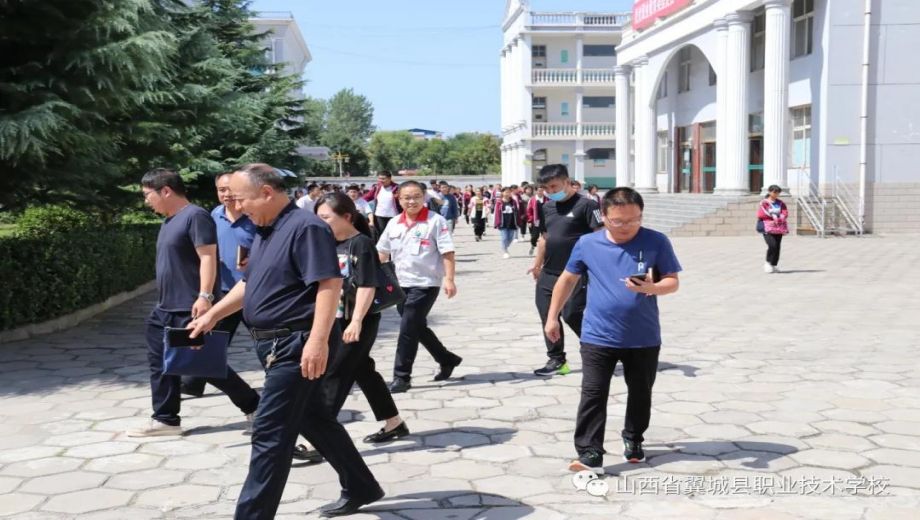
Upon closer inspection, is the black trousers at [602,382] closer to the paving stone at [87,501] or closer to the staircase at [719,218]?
the paving stone at [87,501]

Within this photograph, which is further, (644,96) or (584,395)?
(644,96)

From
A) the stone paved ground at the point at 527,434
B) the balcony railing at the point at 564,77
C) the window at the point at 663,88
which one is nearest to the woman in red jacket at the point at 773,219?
the stone paved ground at the point at 527,434

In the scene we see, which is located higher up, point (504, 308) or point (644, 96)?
point (644, 96)

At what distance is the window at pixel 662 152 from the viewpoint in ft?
123

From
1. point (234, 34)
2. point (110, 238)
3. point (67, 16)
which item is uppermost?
point (234, 34)

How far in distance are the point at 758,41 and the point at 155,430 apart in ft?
90.9

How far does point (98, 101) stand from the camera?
819cm

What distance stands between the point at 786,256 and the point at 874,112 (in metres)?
7.98

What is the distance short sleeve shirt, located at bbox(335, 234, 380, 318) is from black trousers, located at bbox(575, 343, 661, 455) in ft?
4.33

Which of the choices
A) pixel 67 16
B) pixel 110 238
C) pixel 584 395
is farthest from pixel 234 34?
pixel 584 395

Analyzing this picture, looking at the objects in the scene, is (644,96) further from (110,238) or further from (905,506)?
(905,506)

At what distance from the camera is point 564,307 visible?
276 inches

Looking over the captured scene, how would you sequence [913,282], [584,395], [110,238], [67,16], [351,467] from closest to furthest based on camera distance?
[351,467] < [584,395] < [67,16] < [110,238] < [913,282]

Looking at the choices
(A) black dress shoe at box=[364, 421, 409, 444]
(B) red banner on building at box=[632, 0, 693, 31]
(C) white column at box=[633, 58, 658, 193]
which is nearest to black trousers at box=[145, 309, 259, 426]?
(A) black dress shoe at box=[364, 421, 409, 444]
